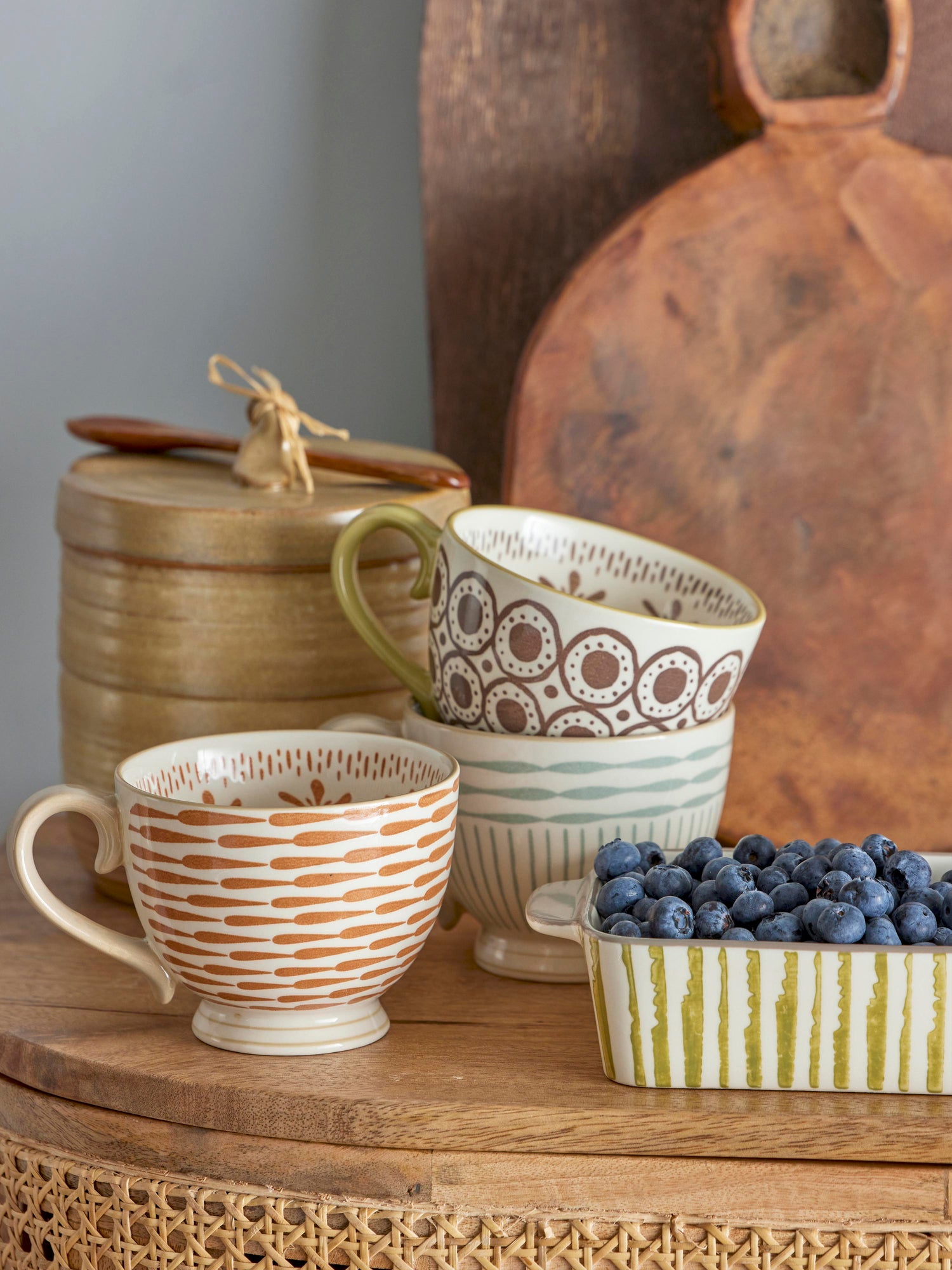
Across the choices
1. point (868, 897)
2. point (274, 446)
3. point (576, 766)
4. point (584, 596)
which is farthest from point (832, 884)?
point (274, 446)

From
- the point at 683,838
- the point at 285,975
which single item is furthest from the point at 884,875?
the point at 285,975

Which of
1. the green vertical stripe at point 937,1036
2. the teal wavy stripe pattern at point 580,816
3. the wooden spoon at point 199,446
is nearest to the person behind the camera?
the green vertical stripe at point 937,1036

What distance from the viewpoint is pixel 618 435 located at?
73 cm

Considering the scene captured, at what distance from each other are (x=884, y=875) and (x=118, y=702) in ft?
1.18

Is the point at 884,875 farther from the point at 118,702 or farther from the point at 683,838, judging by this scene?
the point at 118,702

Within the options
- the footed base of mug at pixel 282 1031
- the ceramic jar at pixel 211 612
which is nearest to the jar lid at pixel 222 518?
the ceramic jar at pixel 211 612

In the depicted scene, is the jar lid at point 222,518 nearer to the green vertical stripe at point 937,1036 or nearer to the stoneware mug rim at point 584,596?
the stoneware mug rim at point 584,596

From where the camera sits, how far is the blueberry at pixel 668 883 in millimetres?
474

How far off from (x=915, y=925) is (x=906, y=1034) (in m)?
0.04

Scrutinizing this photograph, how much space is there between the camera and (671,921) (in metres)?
0.44

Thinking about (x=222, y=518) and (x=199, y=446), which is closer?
(x=222, y=518)

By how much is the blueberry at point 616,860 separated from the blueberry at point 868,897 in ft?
0.26

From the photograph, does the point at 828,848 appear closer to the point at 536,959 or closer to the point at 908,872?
the point at 908,872

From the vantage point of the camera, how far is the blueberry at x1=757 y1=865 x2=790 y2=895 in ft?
1.57
